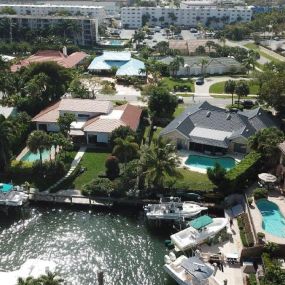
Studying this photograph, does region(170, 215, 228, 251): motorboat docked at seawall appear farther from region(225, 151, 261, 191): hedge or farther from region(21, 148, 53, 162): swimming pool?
region(21, 148, 53, 162): swimming pool

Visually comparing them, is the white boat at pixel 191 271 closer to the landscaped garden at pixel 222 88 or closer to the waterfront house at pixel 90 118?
the waterfront house at pixel 90 118

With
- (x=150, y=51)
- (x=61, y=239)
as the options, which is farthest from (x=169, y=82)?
(x=61, y=239)

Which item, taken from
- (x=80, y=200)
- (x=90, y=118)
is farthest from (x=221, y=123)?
(x=80, y=200)

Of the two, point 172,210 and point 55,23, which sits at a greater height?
point 55,23

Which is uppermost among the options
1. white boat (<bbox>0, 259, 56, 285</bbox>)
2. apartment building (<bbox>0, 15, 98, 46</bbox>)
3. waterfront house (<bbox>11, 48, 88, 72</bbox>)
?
apartment building (<bbox>0, 15, 98, 46</bbox>)

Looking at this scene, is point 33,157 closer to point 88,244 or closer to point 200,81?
point 88,244

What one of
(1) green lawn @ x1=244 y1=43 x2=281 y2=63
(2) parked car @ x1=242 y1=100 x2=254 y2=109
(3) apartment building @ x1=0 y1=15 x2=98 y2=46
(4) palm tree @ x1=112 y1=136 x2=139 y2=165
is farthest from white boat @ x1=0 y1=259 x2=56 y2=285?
(3) apartment building @ x1=0 y1=15 x2=98 y2=46
